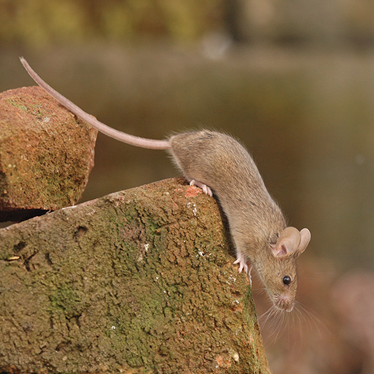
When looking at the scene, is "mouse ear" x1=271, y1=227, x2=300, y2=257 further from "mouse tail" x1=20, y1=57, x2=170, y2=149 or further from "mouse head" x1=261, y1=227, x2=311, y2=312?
"mouse tail" x1=20, y1=57, x2=170, y2=149

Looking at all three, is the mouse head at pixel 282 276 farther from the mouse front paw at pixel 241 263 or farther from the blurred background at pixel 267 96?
the blurred background at pixel 267 96

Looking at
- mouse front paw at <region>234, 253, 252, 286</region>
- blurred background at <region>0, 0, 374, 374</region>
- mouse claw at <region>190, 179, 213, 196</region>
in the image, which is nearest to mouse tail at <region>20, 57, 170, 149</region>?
mouse claw at <region>190, 179, 213, 196</region>

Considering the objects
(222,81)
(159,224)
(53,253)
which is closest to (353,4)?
(222,81)

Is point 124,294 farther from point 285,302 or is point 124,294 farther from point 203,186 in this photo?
point 285,302

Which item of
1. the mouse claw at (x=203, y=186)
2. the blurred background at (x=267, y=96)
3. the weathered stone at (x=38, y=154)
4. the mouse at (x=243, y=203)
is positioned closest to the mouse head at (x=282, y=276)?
the mouse at (x=243, y=203)

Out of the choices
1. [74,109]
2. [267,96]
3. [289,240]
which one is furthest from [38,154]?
[267,96]

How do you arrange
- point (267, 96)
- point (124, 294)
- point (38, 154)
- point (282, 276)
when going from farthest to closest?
1. point (267, 96)
2. point (282, 276)
3. point (38, 154)
4. point (124, 294)
